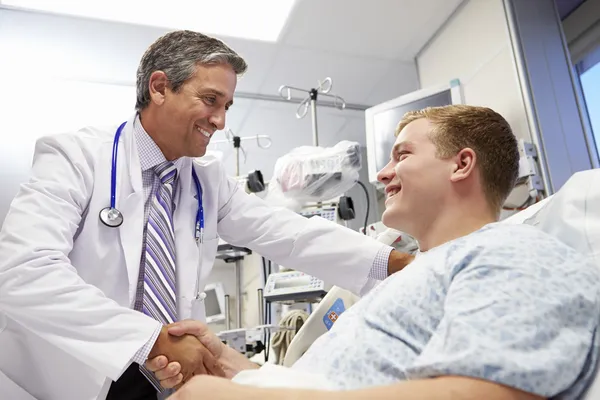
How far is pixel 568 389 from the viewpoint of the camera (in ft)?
2.27

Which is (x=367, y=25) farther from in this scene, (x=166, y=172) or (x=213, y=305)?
(x=213, y=305)

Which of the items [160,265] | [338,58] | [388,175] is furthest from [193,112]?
[338,58]

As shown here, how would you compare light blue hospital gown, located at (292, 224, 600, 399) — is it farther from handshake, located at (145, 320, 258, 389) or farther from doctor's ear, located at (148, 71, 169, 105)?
doctor's ear, located at (148, 71, 169, 105)

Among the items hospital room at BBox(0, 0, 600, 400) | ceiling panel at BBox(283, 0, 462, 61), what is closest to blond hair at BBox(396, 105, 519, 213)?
hospital room at BBox(0, 0, 600, 400)

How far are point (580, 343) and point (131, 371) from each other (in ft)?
3.32

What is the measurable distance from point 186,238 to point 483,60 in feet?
5.84

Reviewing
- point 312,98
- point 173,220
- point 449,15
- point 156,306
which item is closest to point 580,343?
point 156,306

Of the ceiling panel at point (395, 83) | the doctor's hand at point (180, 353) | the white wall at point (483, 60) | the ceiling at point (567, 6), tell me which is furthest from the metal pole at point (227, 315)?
the ceiling at point (567, 6)

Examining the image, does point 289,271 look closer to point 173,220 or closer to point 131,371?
point 173,220

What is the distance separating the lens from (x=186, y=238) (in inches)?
58.3

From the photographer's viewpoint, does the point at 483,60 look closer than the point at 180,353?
No


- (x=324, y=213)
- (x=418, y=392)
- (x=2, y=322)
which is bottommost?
(x=418, y=392)

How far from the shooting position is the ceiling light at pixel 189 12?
2.61 m

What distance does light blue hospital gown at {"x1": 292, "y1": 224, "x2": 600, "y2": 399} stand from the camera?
62 cm
